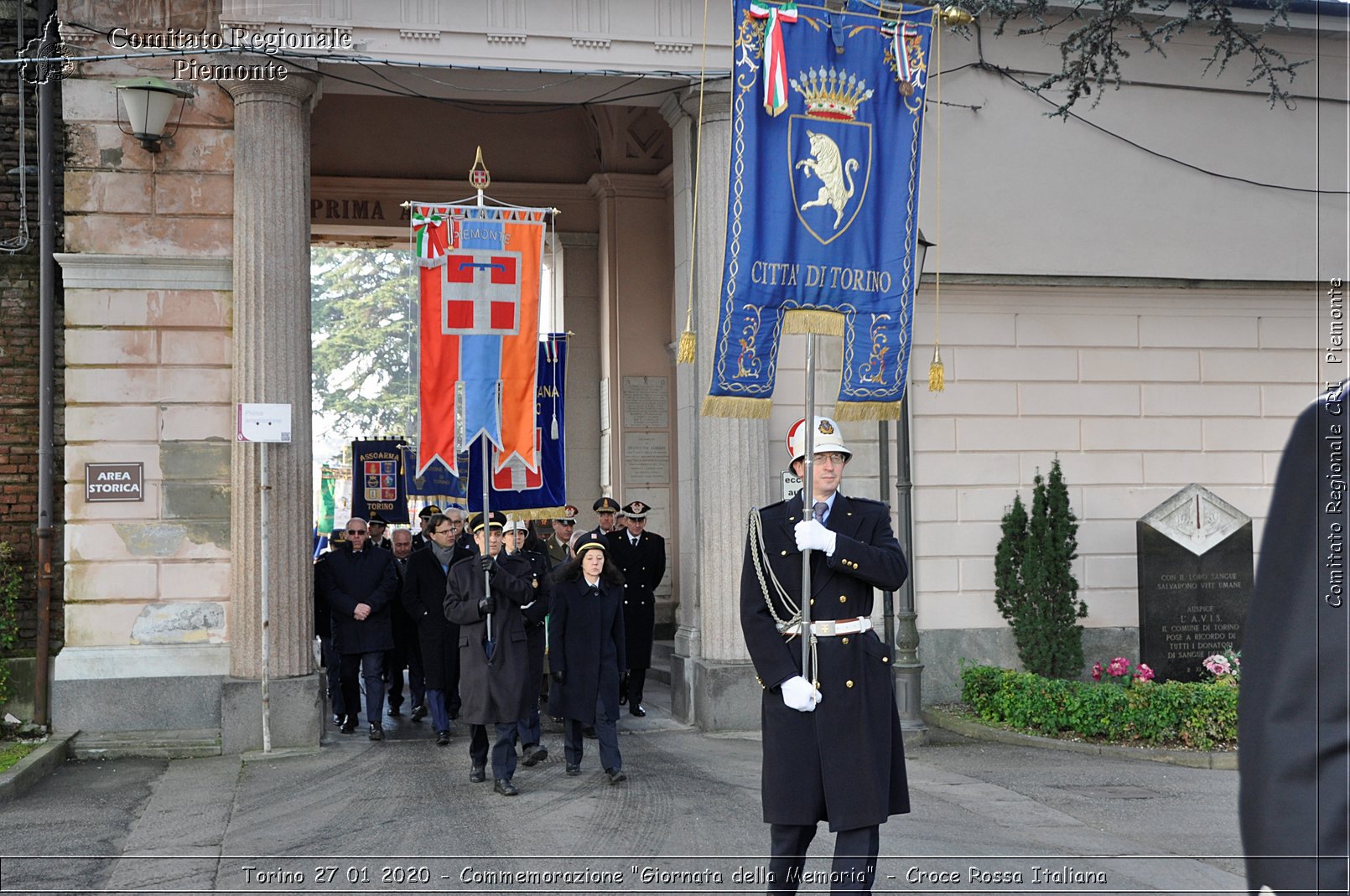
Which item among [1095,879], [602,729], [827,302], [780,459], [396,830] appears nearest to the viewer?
[1095,879]

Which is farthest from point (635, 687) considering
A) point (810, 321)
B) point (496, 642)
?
point (810, 321)

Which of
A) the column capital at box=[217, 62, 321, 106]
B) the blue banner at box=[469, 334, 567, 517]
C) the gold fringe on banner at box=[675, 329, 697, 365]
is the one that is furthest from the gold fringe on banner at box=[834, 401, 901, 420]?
the column capital at box=[217, 62, 321, 106]

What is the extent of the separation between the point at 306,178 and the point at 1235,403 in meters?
9.19

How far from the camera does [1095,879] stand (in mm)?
6922

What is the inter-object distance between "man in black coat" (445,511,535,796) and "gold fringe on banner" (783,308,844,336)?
344 centimetres

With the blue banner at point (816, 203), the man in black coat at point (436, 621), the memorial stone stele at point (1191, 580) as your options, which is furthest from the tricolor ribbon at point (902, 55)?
the memorial stone stele at point (1191, 580)

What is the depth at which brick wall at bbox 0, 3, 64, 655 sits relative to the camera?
11.9 meters

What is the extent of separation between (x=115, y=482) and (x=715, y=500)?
514cm

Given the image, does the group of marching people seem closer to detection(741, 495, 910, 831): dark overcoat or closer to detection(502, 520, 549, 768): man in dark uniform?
detection(502, 520, 549, 768): man in dark uniform

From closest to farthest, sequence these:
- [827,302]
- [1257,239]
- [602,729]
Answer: [827,302] → [602,729] → [1257,239]

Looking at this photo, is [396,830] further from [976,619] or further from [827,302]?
[976,619]

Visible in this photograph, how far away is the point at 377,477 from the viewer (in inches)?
776

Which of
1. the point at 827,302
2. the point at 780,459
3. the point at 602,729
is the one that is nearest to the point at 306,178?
the point at 780,459

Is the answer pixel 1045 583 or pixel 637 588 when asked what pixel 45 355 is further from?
pixel 1045 583
